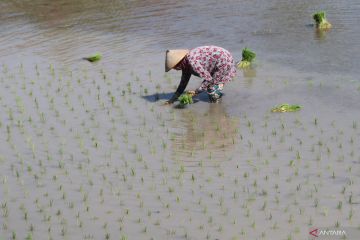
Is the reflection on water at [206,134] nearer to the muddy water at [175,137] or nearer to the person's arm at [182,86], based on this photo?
the muddy water at [175,137]

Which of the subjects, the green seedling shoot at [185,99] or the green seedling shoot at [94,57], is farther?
the green seedling shoot at [94,57]

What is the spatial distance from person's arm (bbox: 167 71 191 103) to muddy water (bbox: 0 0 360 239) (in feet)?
0.83

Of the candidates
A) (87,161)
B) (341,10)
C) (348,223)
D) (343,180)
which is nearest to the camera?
(348,223)

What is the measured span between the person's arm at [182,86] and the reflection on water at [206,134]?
0.34 m

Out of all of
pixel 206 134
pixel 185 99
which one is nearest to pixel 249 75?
pixel 185 99

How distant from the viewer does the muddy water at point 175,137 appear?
6453mm

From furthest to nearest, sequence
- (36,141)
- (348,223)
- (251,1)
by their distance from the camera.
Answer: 1. (251,1)
2. (36,141)
3. (348,223)

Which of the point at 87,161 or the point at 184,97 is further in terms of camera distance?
the point at 184,97

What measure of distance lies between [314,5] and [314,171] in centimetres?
956

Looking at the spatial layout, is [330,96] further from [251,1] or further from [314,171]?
[251,1]

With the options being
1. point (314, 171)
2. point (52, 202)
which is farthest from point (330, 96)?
point (52, 202)

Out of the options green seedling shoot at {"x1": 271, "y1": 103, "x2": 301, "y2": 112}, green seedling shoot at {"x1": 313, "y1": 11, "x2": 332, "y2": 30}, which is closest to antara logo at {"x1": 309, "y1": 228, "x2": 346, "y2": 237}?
green seedling shoot at {"x1": 271, "y1": 103, "x2": 301, "y2": 112}

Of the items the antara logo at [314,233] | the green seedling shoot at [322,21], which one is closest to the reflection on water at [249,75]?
the green seedling shoot at [322,21]

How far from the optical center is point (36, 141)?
344 inches
